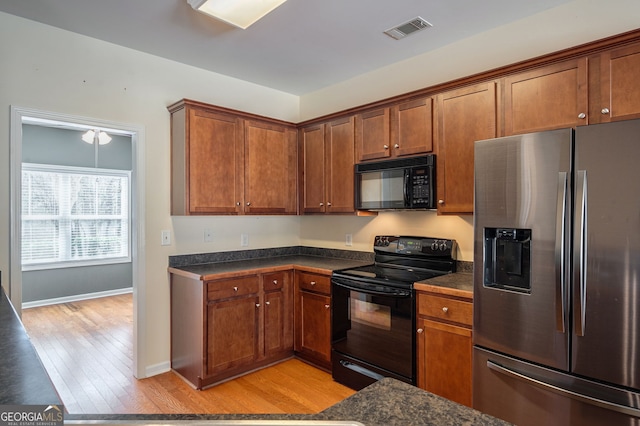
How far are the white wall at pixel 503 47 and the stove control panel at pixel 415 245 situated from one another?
136 centimetres

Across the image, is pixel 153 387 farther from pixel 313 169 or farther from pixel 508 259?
pixel 508 259

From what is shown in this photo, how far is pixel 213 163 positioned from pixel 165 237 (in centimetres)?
79

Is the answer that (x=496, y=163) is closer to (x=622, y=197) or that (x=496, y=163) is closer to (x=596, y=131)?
(x=596, y=131)

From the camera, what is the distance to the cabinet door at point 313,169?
3.65 metres

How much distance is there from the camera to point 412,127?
289 cm

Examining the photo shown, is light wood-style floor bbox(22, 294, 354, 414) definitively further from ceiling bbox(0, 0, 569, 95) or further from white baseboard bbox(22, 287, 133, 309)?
ceiling bbox(0, 0, 569, 95)

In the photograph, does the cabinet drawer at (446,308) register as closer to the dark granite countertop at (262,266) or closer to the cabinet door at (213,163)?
the dark granite countertop at (262,266)

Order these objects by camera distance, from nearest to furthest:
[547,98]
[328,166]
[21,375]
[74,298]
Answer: [21,375]
[547,98]
[328,166]
[74,298]

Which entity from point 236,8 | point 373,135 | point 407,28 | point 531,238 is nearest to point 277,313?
point 373,135

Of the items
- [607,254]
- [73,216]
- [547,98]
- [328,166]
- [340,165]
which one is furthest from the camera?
[73,216]

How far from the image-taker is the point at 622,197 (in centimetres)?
164

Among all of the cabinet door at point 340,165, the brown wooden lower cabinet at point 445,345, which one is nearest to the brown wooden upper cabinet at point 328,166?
the cabinet door at point 340,165

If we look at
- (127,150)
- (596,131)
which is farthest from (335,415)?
(127,150)

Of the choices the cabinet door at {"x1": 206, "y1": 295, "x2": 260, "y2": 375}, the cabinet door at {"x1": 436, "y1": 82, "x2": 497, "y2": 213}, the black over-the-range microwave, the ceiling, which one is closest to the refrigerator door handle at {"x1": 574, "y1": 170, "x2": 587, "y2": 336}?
the cabinet door at {"x1": 436, "y1": 82, "x2": 497, "y2": 213}
